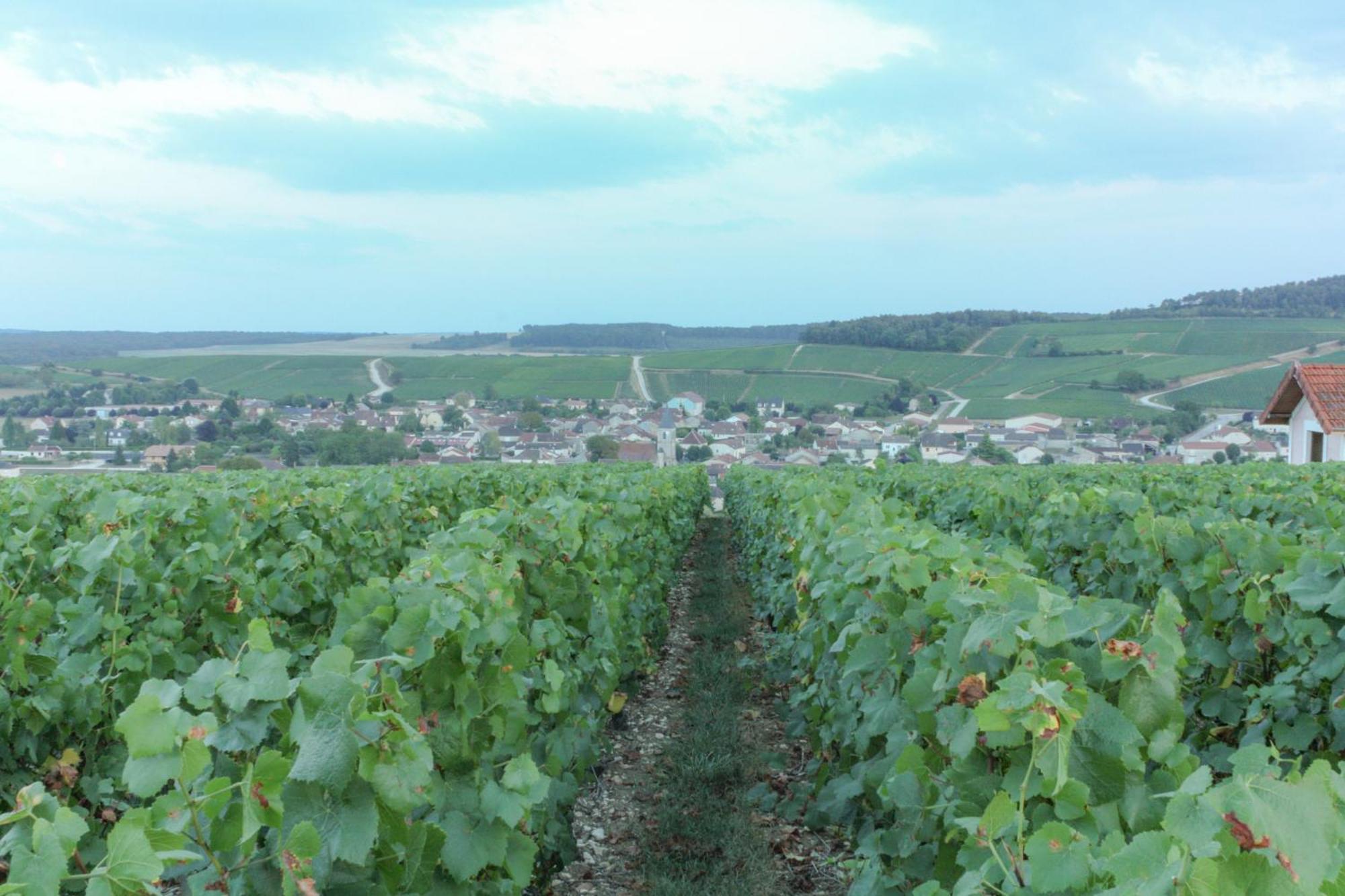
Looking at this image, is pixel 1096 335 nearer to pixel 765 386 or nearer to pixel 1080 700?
pixel 765 386

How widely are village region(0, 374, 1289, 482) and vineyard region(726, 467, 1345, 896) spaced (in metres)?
17.4

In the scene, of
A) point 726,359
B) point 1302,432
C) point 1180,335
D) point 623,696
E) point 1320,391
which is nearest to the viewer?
point 623,696

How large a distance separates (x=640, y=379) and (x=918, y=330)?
23.9m

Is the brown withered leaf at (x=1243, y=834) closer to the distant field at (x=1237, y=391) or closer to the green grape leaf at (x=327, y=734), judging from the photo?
the green grape leaf at (x=327, y=734)

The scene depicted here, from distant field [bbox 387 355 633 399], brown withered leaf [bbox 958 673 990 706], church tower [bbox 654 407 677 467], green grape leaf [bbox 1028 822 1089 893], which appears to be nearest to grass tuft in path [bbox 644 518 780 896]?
brown withered leaf [bbox 958 673 990 706]

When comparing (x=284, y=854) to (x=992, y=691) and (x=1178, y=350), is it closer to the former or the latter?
(x=992, y=691)

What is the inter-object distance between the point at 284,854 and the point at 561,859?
2.69 metres

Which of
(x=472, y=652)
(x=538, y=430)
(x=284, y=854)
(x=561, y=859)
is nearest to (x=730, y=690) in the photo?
(x=561, y=859)

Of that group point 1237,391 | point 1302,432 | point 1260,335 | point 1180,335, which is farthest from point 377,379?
point 1260,335

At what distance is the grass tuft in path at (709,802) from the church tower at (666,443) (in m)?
27.6

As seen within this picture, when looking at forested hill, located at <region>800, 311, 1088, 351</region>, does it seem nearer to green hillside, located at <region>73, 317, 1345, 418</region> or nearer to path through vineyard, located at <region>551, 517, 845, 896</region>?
green hillside, located at <region>73, 317, 1345, 418</region>

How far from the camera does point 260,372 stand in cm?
7006

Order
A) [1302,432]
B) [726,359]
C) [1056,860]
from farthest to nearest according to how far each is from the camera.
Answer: [726,359], [1302,432], [1056,860]

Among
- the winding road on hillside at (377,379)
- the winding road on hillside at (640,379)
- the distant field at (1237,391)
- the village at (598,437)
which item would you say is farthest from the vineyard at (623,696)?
the winding road on hillside at (640,379)
